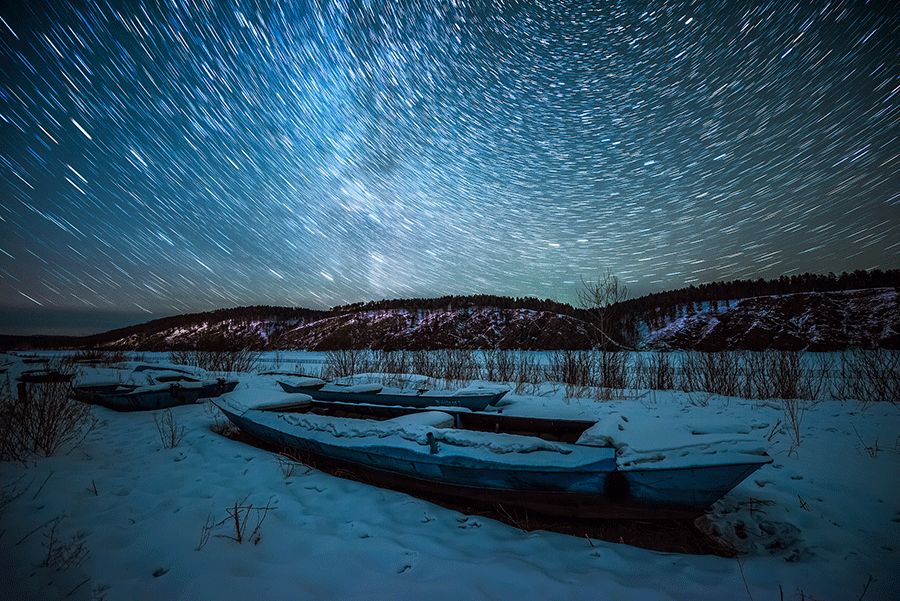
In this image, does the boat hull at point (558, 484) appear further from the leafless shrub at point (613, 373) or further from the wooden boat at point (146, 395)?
the leafless shrub at point (613, 373)

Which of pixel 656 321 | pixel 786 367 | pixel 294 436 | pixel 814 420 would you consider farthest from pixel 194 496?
pixel 656 321

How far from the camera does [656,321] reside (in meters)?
31.8

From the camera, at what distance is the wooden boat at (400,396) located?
21.6ft

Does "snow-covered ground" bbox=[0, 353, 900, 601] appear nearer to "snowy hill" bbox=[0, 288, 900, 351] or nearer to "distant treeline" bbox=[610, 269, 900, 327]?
"snowy hill" bbox=[0, 288, 900, 351]

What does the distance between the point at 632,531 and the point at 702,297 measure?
38.5 metres

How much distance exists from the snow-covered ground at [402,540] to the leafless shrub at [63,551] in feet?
0.10

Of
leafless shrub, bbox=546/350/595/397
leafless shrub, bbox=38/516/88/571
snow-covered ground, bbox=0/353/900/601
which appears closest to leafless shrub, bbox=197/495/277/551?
snow-covered ground, bbox=0/353/900/601

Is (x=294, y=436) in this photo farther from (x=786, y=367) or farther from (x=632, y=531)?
(x=786, y=367)

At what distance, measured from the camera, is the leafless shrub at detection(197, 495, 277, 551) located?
9.71 ft

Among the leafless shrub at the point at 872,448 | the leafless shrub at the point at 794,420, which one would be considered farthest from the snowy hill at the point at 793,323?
the leafless shrub at the point at 872,448

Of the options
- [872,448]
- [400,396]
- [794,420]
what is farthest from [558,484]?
[794,420]

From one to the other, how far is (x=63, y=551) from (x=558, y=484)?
423 centimetres

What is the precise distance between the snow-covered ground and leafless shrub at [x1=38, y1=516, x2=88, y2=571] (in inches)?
1.2

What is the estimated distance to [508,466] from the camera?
3.21 m
